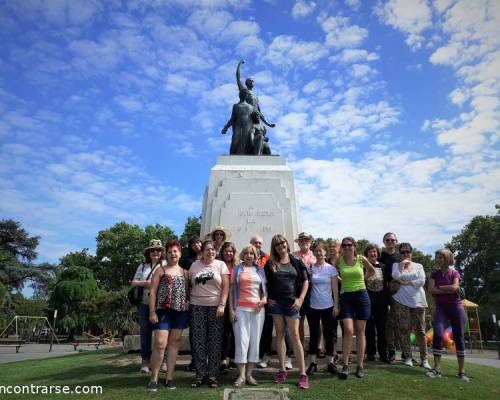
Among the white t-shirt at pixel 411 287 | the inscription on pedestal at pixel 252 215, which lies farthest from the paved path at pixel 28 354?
the white t-shirt at pixel 411 287

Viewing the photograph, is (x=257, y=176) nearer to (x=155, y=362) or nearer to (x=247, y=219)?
(x=247, y=219)

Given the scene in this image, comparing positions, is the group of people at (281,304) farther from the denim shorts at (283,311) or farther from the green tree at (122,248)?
the green tree at (122,248)

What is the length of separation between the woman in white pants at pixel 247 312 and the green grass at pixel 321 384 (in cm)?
33

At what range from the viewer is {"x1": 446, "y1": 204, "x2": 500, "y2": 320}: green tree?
29.9 meters

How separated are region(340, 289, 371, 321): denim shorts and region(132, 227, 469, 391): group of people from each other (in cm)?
1

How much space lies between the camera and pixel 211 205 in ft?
31.9

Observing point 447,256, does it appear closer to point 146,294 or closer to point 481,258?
point 146,294

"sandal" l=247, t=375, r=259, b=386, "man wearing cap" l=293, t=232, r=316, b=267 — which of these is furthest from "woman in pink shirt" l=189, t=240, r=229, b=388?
"man wearing cap" l=293, t=232, r=316, b=267

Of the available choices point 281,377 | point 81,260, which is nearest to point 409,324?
point 281,377

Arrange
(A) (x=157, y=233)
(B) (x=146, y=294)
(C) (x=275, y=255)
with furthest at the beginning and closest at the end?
(A) (x=157, y=233) < (B) (x=146, y=294) < (C) (x=275, y=255)

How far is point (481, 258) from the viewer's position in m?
31.9

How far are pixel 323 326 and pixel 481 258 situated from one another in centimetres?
3138

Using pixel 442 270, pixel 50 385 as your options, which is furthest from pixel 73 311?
pixel 442 270

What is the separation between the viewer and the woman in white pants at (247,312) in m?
4.89
